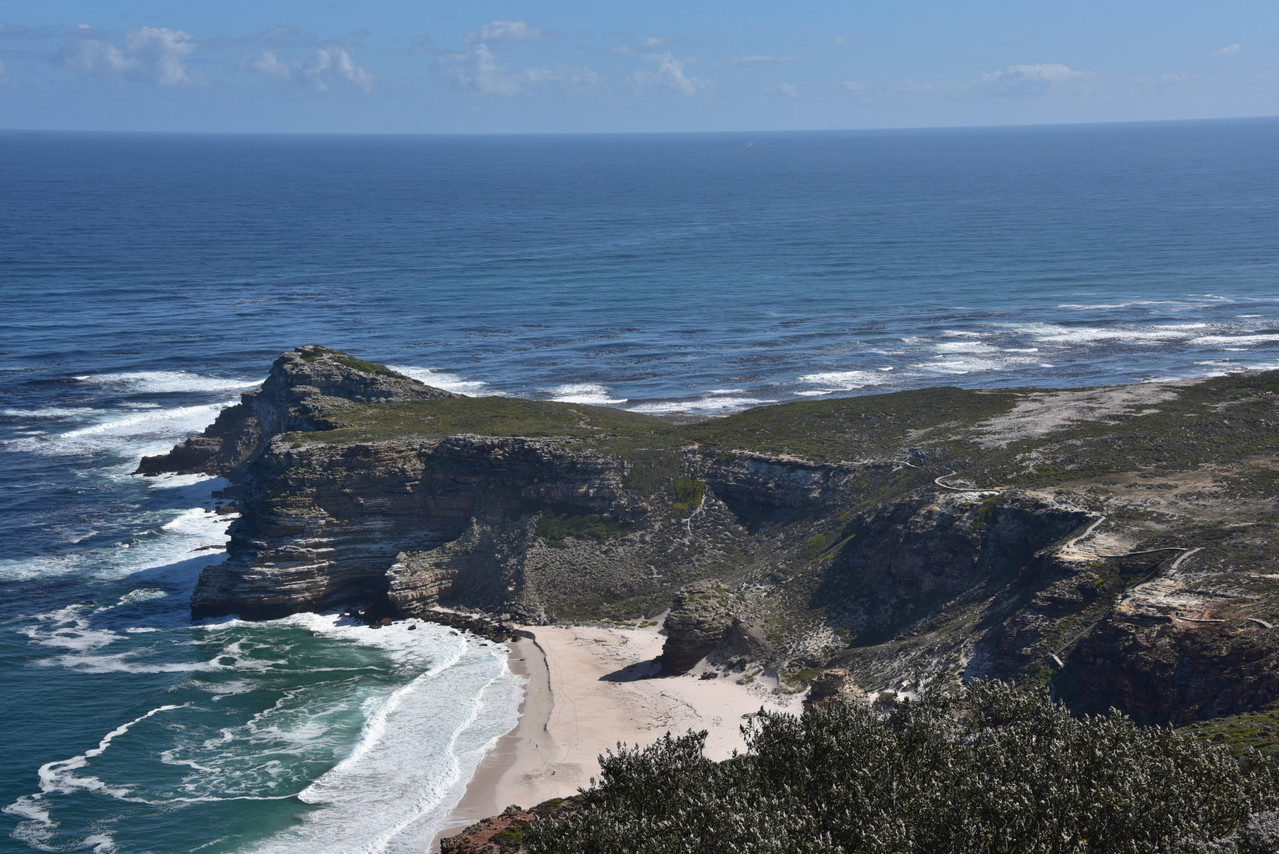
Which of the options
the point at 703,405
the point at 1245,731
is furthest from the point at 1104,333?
the point at 1245,731

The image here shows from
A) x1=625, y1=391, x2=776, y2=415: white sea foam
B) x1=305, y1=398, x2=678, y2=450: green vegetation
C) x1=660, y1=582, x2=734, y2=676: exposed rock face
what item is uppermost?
x1=305, y1=398, x2=678, y2=450: green vegetation

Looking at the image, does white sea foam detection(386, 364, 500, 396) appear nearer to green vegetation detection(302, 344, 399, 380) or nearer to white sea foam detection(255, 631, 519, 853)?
green vegetation detection(302, 344, 399, 380)

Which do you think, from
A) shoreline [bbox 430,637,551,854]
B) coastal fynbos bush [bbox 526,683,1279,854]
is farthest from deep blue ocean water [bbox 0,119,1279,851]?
coastal fynbos bush [bbox 526,683,1279,854]

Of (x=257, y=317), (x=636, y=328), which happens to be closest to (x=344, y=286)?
(x=257, y=317)

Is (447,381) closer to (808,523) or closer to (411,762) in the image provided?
(808,523)

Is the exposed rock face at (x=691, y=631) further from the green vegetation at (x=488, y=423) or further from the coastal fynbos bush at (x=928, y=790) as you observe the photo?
the coastal fynbos bush at (x=928, y=790)

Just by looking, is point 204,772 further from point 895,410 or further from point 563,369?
point 563,369
